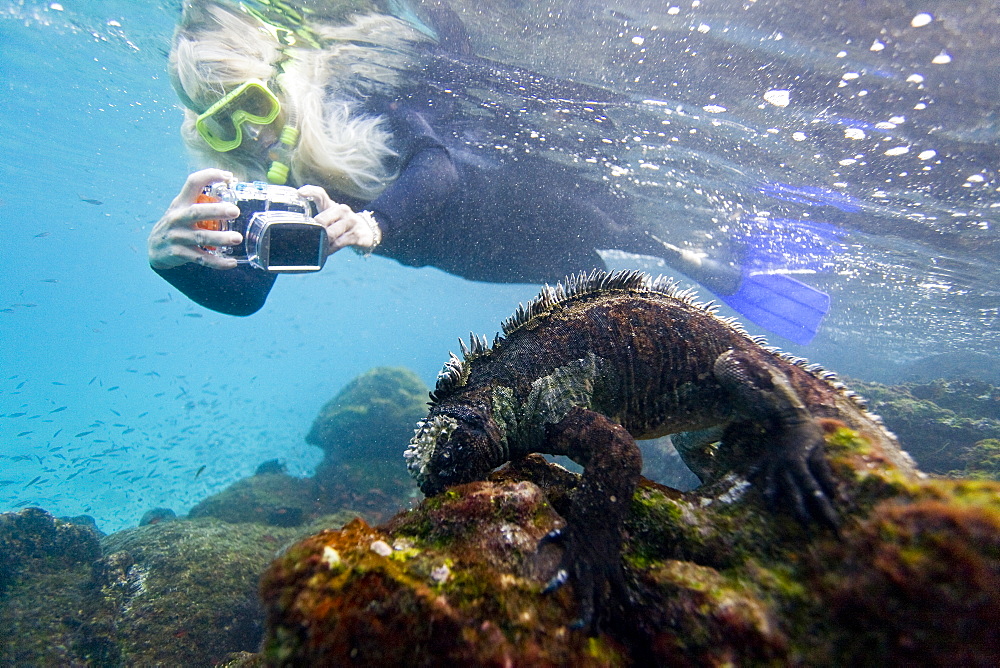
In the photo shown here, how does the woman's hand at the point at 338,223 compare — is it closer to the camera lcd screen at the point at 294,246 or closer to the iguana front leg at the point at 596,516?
the camera lcd screen at the point at 294,246

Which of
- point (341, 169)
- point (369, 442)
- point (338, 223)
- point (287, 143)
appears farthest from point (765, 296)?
point (369, 442)

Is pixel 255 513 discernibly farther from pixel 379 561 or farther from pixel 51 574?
pixel 379 561

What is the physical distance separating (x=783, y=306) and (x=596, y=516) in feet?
38.1

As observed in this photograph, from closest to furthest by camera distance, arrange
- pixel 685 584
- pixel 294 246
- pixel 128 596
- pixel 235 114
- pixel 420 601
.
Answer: pixel 420 601 < pixel 685 584 < pixel 294 246 < pixel 235 114 < pixel 128 596

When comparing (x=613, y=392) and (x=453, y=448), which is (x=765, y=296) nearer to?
(x=613, y=392)

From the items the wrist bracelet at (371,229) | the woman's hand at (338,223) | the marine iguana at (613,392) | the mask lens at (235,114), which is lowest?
the marine iguana at (613,392)

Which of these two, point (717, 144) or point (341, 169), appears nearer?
point (341, 169)

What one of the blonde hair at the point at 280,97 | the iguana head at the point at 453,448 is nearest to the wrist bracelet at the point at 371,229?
the blonde hair at the point at 280,97

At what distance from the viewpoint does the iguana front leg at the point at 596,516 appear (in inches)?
57.4

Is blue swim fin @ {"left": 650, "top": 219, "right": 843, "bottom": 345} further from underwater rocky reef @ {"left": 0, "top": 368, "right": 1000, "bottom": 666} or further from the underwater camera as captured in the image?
underwater rocky reef @ {"left": 0, "top": 368, "right": 1000, "bottom": 666}

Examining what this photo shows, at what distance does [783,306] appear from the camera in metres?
10.7

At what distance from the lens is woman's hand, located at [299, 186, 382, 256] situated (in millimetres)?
4113

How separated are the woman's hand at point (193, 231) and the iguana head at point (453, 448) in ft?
8.43

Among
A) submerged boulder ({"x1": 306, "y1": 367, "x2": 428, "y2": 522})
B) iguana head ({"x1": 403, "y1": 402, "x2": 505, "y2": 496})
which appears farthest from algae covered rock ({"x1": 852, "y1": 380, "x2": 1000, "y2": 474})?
submerged boulder ({"x1": 306, "y1": 367, "x2": 428, "y2": 522})
